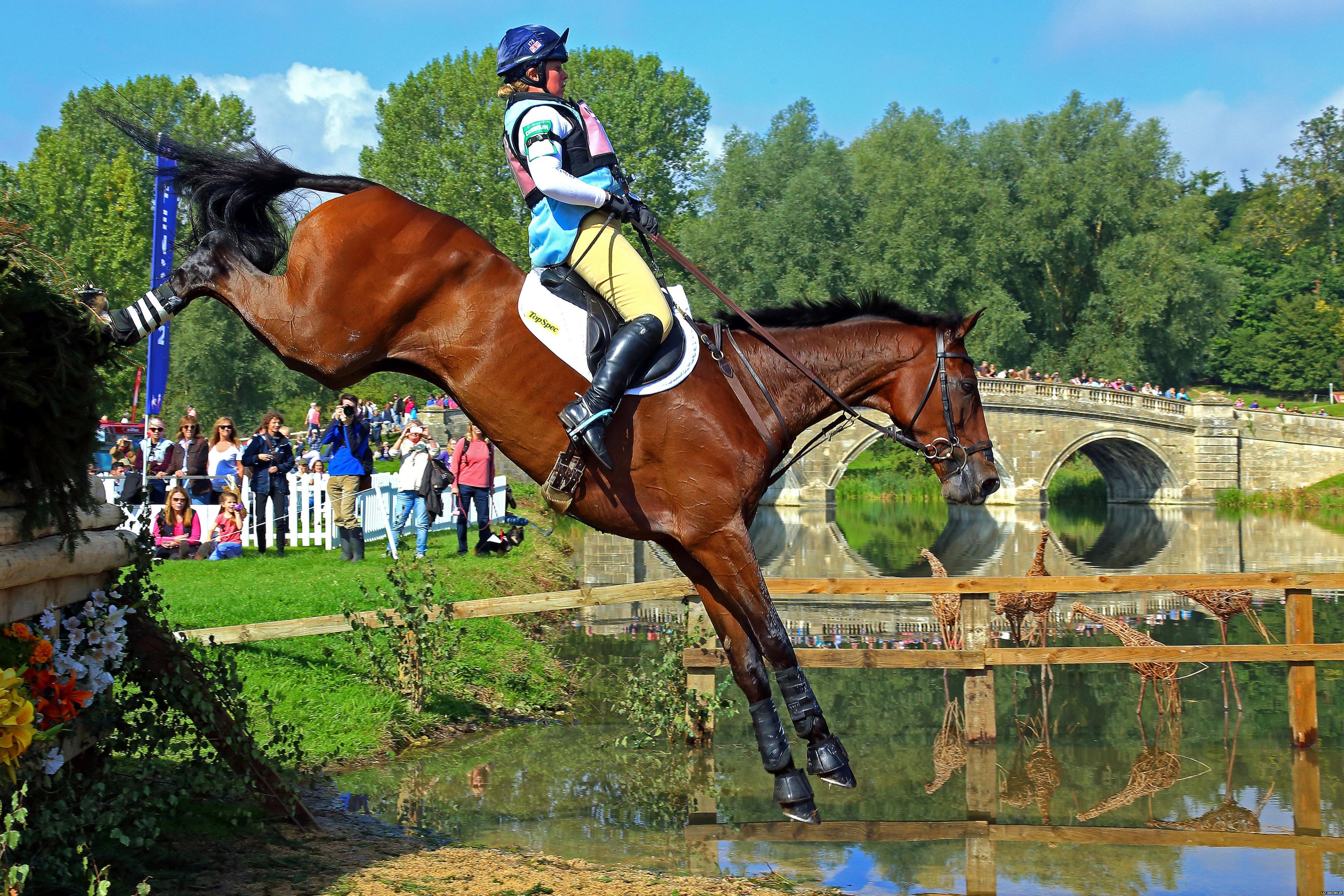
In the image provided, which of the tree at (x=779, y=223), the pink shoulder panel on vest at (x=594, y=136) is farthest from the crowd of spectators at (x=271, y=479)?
the tree at (x=779, y=223)

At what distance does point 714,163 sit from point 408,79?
14.8 meters

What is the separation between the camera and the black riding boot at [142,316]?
15.5ft

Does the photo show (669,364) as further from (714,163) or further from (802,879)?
(714,163)

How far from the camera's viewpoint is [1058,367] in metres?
49.1

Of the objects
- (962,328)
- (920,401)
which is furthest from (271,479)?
(962,328)

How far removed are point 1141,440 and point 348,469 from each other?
37.8m

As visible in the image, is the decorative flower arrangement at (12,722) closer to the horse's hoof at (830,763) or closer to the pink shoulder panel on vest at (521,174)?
the pink shoulder panel on vest at (521,174)

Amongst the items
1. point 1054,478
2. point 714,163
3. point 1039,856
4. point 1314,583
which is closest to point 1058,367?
point 1054,478

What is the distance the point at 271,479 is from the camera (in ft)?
50.0

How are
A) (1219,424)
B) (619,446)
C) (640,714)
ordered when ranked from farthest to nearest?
(1219,424), (640,714), (619,446)

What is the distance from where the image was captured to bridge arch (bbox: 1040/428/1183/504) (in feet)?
147

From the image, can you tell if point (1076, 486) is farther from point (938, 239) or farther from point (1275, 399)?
point (1275, 399)

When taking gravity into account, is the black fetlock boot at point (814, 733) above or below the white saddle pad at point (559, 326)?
below

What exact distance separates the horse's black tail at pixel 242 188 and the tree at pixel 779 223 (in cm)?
3812
